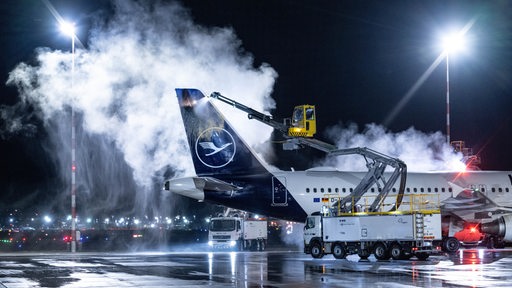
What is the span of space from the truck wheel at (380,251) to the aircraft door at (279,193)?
8.45 metres

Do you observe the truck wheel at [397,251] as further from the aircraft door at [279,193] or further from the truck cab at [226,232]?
the truck cab at [226,232]

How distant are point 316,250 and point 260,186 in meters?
5.95

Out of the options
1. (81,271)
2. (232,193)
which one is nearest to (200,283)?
(81,271)

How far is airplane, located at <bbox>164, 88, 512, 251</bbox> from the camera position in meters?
42.6

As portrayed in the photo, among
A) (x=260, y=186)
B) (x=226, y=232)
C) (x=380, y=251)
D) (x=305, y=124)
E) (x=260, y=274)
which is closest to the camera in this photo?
(x=260, y=274)

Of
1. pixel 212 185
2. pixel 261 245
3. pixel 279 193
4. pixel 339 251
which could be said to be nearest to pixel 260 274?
pixel 339 251

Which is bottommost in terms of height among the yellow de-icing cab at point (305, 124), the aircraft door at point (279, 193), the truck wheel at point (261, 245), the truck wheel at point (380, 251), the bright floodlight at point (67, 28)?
the truck wheel at point (261, 245)

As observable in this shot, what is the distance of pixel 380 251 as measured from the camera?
120ft

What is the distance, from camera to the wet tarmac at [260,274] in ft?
77.9

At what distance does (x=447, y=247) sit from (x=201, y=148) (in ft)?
54.1

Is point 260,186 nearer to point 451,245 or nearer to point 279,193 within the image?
point 279,193

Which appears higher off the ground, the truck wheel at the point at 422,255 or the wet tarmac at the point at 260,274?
the truck wheel at the point at 422,255

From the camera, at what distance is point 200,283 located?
23984 mm

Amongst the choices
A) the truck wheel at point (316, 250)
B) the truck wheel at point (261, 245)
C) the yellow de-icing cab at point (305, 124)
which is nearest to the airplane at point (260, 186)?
the truck wheel at point (316, 250)
